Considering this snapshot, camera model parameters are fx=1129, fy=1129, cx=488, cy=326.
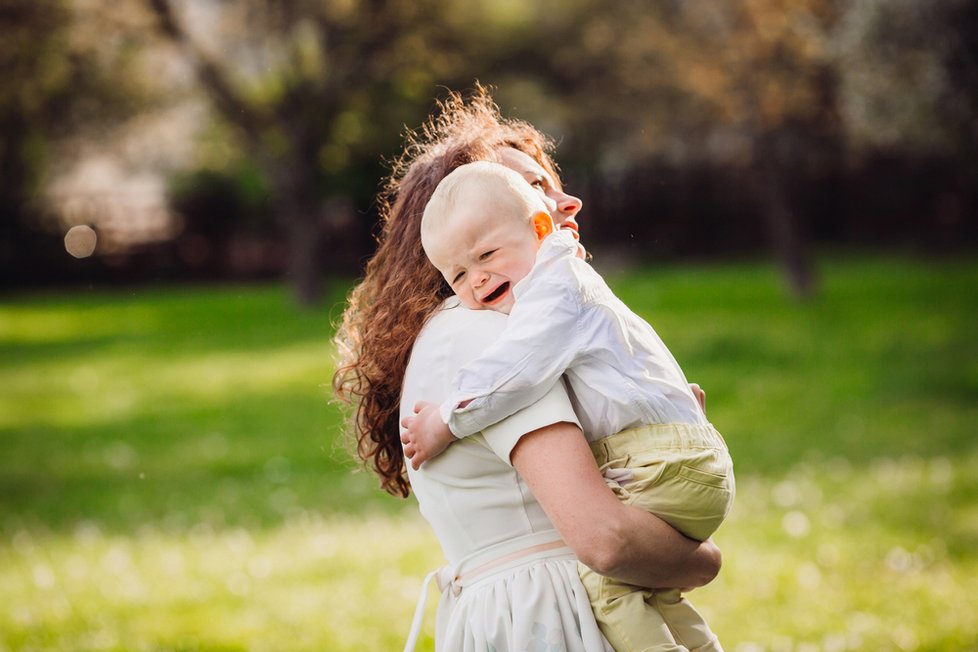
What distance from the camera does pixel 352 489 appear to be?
9219 mm

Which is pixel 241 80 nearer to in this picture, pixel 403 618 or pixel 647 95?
pixel 647 95

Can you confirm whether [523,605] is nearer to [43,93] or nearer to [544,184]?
[544,184]

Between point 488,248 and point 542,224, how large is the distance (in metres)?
0.12

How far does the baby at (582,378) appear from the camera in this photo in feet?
6.42

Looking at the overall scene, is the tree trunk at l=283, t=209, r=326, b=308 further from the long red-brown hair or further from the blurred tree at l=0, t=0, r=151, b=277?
the long red-brown hair

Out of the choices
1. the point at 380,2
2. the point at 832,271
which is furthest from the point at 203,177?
the point at 832,271

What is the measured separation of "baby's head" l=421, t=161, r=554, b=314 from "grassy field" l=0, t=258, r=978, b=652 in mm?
704

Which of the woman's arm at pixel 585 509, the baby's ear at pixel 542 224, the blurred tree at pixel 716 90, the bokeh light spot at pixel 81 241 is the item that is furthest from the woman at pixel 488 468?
the bokeh light spot at pixel 81 241

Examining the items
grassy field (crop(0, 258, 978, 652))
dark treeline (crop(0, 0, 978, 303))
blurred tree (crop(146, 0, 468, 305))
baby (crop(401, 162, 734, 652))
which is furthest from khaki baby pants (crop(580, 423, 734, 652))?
blurred tree (crop(146, 0, 468, 305))

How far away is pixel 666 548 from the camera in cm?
199

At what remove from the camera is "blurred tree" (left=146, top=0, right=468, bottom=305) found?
18609mm

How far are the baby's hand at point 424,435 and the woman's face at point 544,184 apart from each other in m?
0.50

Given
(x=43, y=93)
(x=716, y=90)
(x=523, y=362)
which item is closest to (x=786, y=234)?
(x=716, y=90)

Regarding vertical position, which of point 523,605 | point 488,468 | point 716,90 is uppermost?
point 716,90
